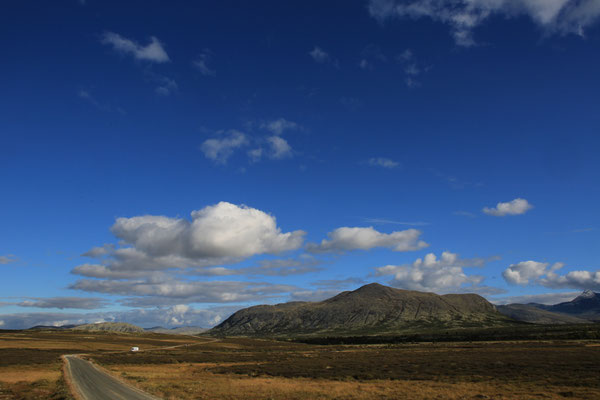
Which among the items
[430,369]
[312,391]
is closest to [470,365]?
[430,369]

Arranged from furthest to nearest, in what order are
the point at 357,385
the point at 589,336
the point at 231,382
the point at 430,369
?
the point at 589,336
the point at 430,369
the point at 231,382
the point at 357,385

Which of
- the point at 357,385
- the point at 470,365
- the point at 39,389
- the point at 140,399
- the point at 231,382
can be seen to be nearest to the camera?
the point at 140,399

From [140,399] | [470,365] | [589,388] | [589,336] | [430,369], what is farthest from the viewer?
[589,336]

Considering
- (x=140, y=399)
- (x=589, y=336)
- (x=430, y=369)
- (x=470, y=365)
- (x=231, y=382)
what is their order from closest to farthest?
(x=140, y=399) < (x=231, y=382) < (x=430, y=369) < (x=470, y=365) < (x=589, y=336)

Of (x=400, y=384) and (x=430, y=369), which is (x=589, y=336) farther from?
(x=400, y=384)

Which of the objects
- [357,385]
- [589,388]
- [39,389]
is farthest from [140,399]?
[589,388]

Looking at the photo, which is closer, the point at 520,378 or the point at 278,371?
the point at 520,378

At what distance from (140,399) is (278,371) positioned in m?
30.9

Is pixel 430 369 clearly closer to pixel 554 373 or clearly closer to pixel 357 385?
pixel 554 373

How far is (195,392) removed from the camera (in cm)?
3816

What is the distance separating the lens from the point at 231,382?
4825 cm

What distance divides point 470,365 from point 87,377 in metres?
55.9

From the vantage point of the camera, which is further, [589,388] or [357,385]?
[357,385]

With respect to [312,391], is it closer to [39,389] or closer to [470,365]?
[39,389]
